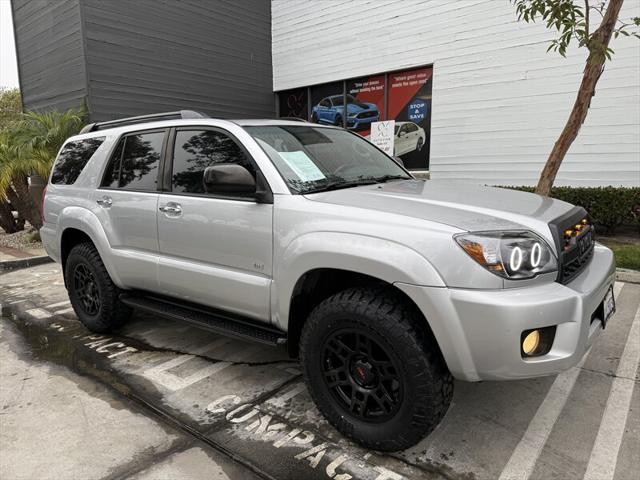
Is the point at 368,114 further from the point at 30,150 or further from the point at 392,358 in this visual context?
the point at 392,358

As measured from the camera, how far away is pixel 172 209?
3184 millimetres

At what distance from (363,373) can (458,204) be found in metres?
1.03

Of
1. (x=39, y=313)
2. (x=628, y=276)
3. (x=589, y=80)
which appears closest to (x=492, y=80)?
(x=589, y=80)

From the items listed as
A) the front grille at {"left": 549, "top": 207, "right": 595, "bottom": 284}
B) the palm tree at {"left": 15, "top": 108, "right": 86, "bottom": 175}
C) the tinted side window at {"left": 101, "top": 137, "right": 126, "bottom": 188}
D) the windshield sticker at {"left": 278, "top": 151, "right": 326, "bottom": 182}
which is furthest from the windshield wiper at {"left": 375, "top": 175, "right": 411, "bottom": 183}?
the palm tree at {"left": 15, "top": 108, "right": 86, "bottom": 175}

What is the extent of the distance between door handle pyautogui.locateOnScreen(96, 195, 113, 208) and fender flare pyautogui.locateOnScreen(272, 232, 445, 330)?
6.06 feet

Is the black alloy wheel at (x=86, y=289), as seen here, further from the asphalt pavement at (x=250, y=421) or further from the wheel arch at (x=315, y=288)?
the wheel arch at (x=315, y=288)

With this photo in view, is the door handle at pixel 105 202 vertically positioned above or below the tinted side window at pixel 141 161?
below

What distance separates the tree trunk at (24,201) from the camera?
8.84 meters

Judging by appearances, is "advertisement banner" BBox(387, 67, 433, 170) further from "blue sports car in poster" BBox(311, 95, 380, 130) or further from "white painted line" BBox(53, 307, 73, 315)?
"white painted line" BBox(53, 307, 73, 315)

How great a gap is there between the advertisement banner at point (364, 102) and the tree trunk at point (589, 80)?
5.53 m

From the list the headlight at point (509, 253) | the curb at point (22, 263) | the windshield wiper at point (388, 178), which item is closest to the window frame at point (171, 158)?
the windshield wiper at point (388, 178)

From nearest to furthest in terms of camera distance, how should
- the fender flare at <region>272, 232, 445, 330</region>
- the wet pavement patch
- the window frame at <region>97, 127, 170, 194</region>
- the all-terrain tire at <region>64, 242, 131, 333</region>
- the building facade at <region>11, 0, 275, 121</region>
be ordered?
the fender flare at <region>272, 232, 445, 330</region>, the wet pavement patch, the window frame at <region>97, 127, 170, 194</region>, the all-terrain tire at <region>64, 242, 131, 333</region>, the building facade at <region>11, 0, 275, 121</region>

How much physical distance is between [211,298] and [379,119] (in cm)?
850

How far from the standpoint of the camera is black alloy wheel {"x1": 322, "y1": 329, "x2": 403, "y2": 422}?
2311mm
